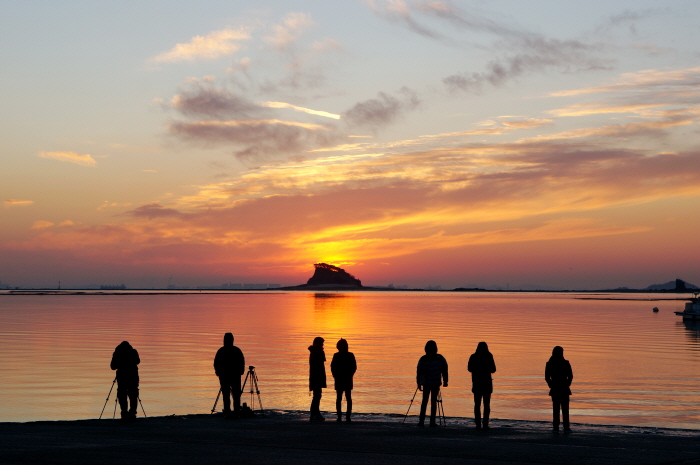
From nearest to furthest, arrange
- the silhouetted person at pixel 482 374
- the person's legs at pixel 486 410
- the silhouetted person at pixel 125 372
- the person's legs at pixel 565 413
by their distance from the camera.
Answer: the person's legs at pixel 565 413 → the person's legs at pixel 486 410 → the silhouetted person at pixel 482 374 → the silhouetted person at pixel 125 372

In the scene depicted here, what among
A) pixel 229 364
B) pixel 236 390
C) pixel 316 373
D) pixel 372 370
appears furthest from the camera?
pixel 372 370

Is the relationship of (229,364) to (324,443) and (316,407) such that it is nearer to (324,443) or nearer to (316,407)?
(316,407)

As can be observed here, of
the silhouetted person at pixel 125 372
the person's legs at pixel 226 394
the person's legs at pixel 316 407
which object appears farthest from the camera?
the person's legs at pixel 226 394

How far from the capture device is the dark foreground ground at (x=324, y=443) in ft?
49.3

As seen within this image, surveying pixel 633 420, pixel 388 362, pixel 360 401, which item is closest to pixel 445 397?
pixel 360 401

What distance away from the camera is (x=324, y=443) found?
17.4 metres

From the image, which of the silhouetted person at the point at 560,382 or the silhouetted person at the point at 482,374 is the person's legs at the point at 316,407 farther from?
the silhouetted person at the point at 560,382

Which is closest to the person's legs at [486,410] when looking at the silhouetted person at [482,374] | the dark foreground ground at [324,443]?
the silhouetted person at [482,374]

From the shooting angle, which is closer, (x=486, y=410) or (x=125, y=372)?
(x=486, y=410)

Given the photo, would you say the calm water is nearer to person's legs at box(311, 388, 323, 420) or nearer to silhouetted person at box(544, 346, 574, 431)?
silhouetted person at box(544, 346, 574, 431)

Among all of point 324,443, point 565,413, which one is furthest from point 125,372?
point 565,413

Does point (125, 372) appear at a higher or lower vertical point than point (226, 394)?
higher

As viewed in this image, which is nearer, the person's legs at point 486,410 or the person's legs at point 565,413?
the person's legs at point 565,413

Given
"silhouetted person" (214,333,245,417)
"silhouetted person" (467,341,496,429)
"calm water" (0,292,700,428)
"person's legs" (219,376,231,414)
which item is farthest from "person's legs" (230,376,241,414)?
"silhouetted person" (467,341,496,429)
